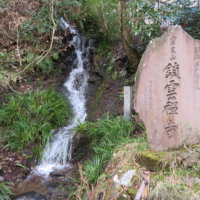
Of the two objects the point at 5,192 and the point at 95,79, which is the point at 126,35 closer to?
the point at 95,79

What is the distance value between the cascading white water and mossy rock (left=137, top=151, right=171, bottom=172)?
290cm

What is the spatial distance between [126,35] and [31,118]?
14.0ft

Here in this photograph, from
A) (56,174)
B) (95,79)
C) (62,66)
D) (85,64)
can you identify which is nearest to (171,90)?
(56,174)

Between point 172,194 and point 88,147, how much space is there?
9.76 feet

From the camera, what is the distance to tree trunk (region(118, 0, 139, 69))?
18.5 feet

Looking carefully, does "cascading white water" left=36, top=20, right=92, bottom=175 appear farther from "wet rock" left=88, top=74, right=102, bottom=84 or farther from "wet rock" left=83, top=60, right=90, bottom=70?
"wet rock" left=88, top=74, right=102, bottom=84

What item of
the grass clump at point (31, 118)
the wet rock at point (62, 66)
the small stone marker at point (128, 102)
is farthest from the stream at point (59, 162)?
the small stone marker at point (128, 102)

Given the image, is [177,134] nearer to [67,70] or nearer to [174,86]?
[174,86]

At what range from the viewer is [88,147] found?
5.09m

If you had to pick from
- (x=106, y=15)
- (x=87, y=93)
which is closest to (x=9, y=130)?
(x=87, y=93)

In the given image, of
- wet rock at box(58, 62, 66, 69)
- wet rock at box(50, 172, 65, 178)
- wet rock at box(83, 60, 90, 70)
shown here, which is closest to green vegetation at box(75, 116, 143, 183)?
wet rock at box(50, 172, 65, 178)

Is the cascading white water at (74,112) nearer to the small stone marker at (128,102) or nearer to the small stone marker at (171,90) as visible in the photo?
the small stone marker at (128,102)

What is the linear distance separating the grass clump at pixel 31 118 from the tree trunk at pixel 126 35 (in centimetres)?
312

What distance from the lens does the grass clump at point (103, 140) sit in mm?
3674
